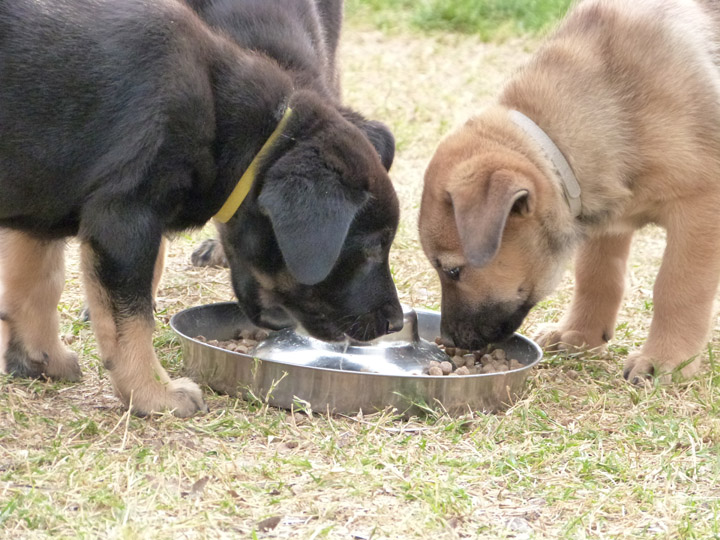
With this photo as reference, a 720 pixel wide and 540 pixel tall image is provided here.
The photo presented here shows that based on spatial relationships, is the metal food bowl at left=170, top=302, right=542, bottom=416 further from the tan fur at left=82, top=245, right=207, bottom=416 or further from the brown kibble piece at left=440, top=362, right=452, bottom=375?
the tan fur at left=82, top=245, right=207, bottom=416

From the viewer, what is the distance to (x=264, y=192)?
381cm

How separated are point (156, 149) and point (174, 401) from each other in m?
1.00

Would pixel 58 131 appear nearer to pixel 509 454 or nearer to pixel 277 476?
pixel 277 476

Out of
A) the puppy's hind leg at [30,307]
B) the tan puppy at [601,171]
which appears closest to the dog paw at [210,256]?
the puppy's hind leg at [30,307]

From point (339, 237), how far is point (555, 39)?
2.00 m

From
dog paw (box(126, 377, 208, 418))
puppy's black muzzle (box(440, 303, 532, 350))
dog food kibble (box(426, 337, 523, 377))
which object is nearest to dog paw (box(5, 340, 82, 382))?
dog paw (box(126, 377, 208, 418))

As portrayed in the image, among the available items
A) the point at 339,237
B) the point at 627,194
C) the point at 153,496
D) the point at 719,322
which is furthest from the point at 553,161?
the point at 153,496

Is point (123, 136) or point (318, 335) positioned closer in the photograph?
point (123, 136)

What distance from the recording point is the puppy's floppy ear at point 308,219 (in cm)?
369

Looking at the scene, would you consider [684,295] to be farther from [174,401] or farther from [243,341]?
[174,401]

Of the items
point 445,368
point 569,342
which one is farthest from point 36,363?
point 569,342

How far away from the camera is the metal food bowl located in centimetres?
404

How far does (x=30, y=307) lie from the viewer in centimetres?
433

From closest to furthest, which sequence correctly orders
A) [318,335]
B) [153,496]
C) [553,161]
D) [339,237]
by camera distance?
[153,496] → [339,237] → [318,335] → [553,161]
